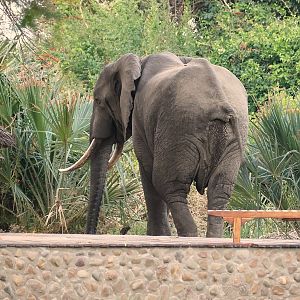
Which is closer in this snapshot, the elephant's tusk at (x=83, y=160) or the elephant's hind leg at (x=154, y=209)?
the elephant's hind leg at (x=154, y=209)

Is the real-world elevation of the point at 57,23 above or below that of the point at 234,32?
below

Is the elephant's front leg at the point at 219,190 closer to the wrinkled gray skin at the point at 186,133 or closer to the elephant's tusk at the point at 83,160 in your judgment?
the wrinkled gray skin at the point at 186,133

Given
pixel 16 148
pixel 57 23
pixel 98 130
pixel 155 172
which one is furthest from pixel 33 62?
pixel 57 23

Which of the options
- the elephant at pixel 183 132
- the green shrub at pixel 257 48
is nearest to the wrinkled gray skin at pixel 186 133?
the elephant at pixel 183 132

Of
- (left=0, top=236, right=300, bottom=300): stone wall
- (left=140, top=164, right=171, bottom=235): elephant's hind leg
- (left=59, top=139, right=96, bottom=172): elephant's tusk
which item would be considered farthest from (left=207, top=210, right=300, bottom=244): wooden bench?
(left=59, top=139, right=96, bottom=172): elephant's tusk

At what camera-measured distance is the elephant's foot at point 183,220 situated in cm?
1448

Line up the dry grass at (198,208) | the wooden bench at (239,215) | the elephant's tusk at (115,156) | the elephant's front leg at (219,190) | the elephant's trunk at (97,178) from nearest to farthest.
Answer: the wooden bench at (239,215), the elephant's front leg at (219,190), the elephant's trunk at (97,178), the elephant's tusk at (115,156), the dry grass at (198,208)

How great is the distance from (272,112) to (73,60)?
9.48m

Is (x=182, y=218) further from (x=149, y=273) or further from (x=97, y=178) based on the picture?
(x=149, y=273)

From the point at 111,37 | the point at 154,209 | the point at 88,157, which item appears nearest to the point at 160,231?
the point at 154,209

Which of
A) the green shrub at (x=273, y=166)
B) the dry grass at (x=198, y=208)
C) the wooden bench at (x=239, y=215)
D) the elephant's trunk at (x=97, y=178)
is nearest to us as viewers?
the wooden bench at (x=239, y=215)

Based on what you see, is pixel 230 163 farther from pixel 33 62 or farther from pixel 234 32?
pixel 234 32

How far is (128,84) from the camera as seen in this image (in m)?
15.5

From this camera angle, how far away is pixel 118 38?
26328mm
